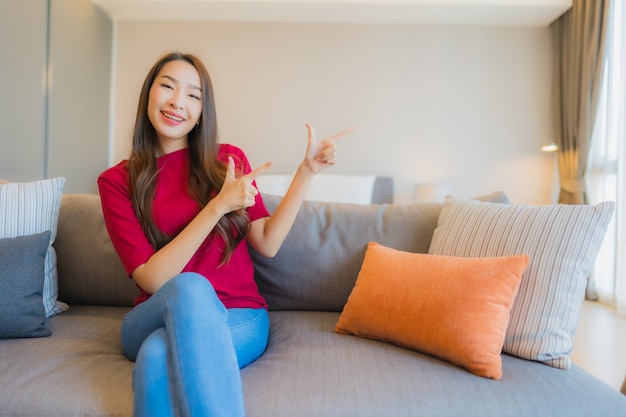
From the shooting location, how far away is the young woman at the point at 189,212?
119 centimetres

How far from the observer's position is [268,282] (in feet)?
5.21

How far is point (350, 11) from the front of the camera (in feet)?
13.8

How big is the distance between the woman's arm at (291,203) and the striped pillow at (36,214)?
66cm

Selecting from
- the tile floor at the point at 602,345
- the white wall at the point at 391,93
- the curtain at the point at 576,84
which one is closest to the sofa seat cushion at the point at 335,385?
the tile floor at the point at 602,345

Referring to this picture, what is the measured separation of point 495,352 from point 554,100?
153 inches

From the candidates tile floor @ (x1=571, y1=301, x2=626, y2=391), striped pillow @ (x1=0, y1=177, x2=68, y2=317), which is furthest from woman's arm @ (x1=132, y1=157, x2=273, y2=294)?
tile floor @ (x1=571, y1=301, x2=626, y2=391)

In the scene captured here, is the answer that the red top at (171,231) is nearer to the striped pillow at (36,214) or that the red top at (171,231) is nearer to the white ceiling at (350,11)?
the striped pillow at (36,214)

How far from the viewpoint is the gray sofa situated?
98cm

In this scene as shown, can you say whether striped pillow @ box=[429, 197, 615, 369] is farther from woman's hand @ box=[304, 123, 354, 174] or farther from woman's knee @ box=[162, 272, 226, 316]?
woman's knee @ box=[162, 272, 226, 316]

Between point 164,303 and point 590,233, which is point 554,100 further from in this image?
point 164,303

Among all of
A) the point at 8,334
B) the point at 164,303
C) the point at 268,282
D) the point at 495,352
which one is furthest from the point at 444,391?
the point at 8,334

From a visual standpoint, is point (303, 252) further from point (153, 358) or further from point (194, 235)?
point (153, 358)

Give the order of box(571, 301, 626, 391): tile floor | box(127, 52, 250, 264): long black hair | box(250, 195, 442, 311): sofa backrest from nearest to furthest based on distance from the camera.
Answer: box(127, 52, 250, 264): long black hair < box(250, 195, 442, 311): sofa backrest < box(571, 301, 626, 391): tile floor

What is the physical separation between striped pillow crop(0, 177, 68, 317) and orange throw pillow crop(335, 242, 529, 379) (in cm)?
95
